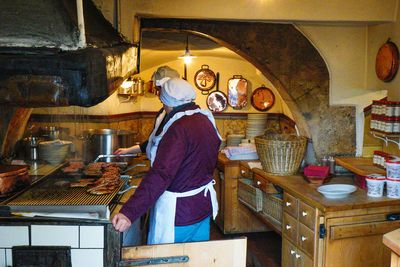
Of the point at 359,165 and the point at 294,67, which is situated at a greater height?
the point at 294,67

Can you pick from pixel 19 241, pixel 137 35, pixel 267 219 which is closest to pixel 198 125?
pixel 19 241

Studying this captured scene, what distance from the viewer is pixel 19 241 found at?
2107 mm

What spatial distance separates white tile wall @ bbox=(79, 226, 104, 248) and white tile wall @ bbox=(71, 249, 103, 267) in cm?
3

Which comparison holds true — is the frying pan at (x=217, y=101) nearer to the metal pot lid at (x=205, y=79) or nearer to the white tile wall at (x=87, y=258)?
the metal pot lid at (x=205, y=79)

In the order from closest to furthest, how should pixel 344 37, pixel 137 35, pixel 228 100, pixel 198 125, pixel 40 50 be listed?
pixel 40 50 → pixel 198 125 → pixel 137 35 → pixel 344 37 → pixel 228 100

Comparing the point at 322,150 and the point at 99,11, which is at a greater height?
the point at 99,11

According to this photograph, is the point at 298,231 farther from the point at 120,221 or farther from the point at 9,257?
the point at 9,257

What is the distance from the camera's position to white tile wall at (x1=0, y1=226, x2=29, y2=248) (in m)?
2.09

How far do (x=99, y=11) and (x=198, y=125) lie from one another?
991 millimetres

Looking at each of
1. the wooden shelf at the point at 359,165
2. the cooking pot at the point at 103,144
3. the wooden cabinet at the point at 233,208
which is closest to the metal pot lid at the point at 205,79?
the wooden cabinet at the point at 233,208

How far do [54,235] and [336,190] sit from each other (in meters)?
2.18

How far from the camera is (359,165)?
3514 millimetres

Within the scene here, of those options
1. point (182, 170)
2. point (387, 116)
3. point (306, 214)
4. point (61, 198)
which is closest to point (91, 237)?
point (61, 198)

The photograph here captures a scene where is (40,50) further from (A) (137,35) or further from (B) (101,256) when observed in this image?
(A) (137,35)
